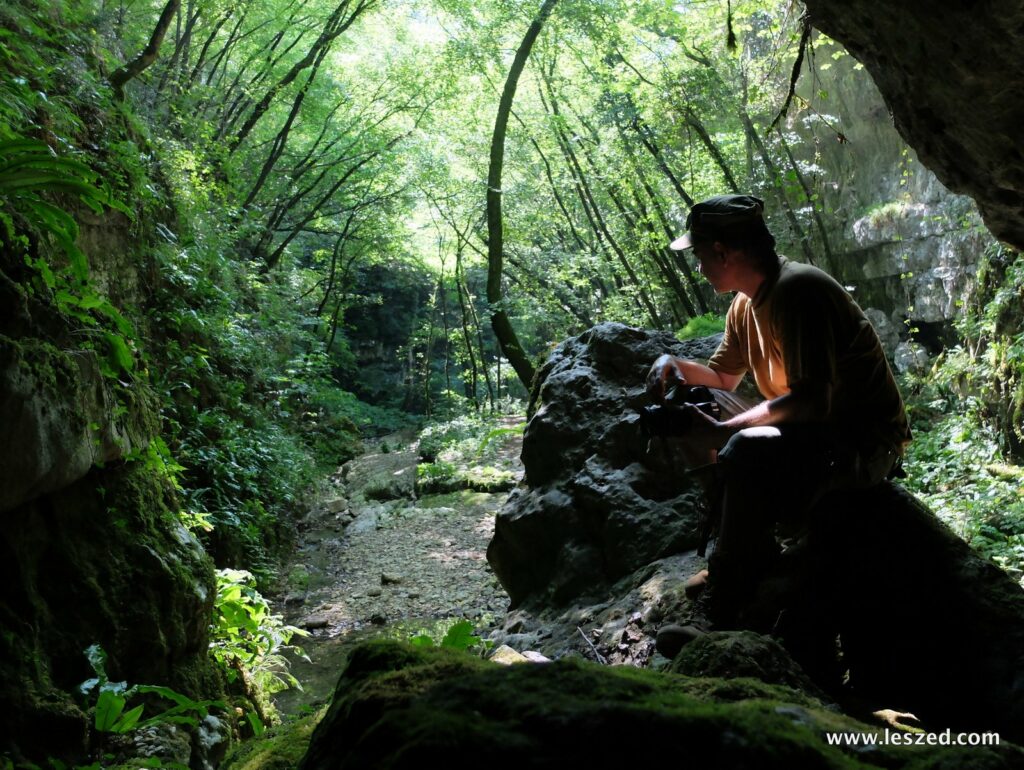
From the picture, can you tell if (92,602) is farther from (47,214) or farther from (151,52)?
(151,52)

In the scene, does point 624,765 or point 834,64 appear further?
point 834,64

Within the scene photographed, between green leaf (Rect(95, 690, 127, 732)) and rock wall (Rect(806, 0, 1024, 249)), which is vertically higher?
rock wall (Rect(806, 0, 1024, 249))

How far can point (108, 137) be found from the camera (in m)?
6.11

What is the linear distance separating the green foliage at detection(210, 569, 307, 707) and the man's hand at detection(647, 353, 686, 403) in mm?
2788

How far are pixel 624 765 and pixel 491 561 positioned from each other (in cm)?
402

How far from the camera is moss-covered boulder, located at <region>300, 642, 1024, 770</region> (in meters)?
1.05

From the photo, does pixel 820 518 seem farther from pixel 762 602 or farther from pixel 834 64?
pixel 834 64

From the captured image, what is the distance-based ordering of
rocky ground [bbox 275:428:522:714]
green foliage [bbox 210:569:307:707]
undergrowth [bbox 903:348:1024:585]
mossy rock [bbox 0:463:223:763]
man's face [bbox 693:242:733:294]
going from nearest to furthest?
mossy rock [bbox 0:463:223:763] → man's face [bbox 693:242:733:294] → green foliage [bbox 210:569:307:707] → undergrowth [bbox 903:348:1024:585] → rocky ground [bbox 275:428:522:714]

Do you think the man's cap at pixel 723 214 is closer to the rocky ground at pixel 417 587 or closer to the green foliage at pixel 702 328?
the rocky ground at pixel 417 587

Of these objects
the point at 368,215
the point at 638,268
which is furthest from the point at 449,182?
the point at 638,268

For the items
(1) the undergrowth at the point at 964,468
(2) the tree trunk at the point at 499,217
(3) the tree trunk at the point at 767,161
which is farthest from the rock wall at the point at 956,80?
(2) the tree trunk at the point at 499,217

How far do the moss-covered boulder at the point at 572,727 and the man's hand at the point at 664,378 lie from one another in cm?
203

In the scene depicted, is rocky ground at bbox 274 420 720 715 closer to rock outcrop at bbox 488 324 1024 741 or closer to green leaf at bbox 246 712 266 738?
rock outcrop at bbox 488 324 1024 741

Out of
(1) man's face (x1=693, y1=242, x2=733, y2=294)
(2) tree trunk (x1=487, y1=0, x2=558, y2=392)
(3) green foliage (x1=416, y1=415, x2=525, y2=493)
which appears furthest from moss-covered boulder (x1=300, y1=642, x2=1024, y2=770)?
(2) tree trunk (x1=487, y1=0, x2=558, y2=392)
